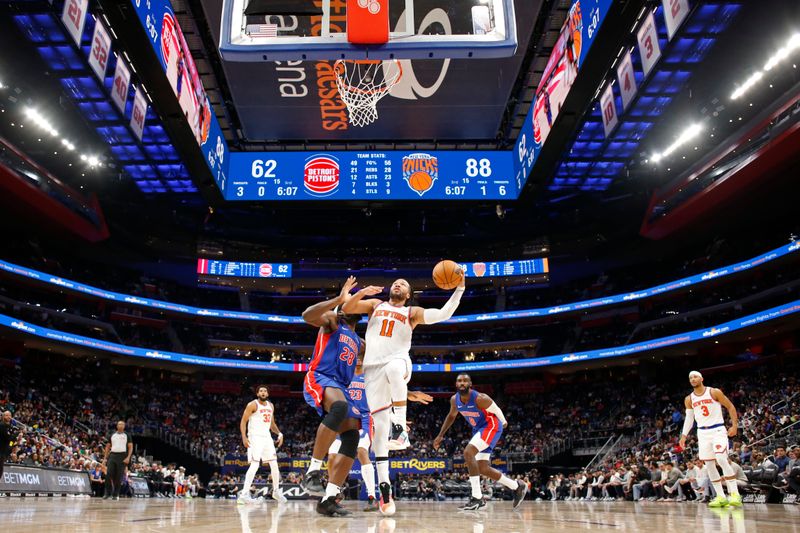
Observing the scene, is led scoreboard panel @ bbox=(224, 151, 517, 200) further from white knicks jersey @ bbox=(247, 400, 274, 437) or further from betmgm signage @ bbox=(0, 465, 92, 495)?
betmgm signage @ bbox=(0, 465, 92, 495)

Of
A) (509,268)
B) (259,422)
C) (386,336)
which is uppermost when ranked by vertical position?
(509,268)

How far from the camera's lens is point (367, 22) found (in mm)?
7805

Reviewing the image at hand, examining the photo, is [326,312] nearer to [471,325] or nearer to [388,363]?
[388,363]

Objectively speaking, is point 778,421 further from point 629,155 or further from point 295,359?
point 295,359

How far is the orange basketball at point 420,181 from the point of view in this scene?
18641 millimetres

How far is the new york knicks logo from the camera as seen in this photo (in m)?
18.7

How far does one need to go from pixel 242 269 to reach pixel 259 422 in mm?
25863

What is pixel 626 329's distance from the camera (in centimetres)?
3462

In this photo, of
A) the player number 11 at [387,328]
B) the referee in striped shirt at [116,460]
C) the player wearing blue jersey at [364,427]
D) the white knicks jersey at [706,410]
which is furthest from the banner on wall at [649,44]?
the referee in striped shirt at [116,460]

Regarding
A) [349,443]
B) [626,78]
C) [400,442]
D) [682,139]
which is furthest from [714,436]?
[682,139]

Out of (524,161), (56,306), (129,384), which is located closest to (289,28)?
(524,161)

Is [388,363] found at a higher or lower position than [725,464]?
higher

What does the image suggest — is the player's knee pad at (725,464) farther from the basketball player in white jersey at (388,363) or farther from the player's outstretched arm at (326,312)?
the player's outstretched arm at (326,312)

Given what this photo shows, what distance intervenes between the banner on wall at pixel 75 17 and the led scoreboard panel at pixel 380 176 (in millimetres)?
6926
